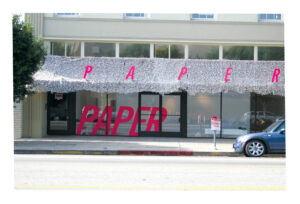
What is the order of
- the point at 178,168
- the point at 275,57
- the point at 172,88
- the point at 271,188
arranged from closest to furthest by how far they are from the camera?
the point at 271,188 < the point at 178,168 < the point at 172,88 < the point at 275,57

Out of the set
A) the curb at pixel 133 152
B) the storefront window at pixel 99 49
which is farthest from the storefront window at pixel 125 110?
the curb at pixel 133 152

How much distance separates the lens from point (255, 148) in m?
13.8

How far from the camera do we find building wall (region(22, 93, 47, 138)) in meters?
18.8

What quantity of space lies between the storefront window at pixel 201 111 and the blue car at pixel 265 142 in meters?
5.46

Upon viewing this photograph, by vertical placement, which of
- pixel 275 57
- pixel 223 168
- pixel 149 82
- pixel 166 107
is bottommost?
pixel 223 168

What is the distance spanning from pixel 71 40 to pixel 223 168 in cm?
1177

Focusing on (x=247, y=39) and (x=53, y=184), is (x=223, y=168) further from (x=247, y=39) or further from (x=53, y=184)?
(x=247, y=39)

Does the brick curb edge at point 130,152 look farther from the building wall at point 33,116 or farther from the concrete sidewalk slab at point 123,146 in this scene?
the building wall at point 33,116

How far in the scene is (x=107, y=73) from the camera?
18516mm

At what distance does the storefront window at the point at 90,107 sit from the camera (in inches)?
772

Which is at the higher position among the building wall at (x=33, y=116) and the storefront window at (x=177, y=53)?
the storefront window at (x=177, y=53)

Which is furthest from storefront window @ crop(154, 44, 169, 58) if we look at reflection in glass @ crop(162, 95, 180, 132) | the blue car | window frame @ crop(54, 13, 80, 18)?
the blue car

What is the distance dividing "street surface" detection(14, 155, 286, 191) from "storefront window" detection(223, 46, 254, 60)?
825cm

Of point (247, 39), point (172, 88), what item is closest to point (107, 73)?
point (172, 88)
